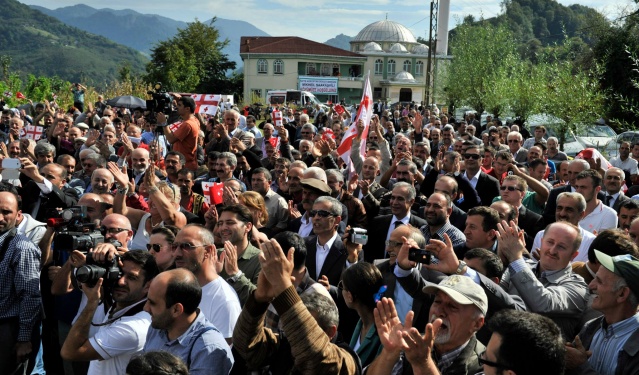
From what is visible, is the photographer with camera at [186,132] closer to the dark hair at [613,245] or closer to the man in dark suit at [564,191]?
the man in dark suit at [564,191]

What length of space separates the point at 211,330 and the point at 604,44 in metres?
29.2

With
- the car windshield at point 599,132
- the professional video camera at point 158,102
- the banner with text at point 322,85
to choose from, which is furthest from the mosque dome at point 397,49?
the professional video camera at point 158,102

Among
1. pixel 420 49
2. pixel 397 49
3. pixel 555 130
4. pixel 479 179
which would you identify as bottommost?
pixel 479 179

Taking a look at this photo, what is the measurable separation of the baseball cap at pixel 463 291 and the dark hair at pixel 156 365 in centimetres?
128

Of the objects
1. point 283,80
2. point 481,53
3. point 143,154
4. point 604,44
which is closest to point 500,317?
point 143,154

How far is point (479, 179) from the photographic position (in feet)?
29.5

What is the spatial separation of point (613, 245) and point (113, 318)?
3.18 m

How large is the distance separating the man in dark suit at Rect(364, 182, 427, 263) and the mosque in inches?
2730

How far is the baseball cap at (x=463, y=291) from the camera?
359 cm

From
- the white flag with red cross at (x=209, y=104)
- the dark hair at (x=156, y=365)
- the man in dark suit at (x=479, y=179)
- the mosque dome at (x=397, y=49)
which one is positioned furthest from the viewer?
the mosque dome at (x=397, y=49)

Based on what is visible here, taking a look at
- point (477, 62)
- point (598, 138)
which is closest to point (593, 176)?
A: point (598, 138)

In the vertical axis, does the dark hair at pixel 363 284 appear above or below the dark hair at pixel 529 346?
below

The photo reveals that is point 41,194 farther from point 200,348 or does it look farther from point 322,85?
point 322,85

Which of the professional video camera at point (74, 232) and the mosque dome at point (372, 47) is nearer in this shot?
the professional video camera at point (74, 232)
